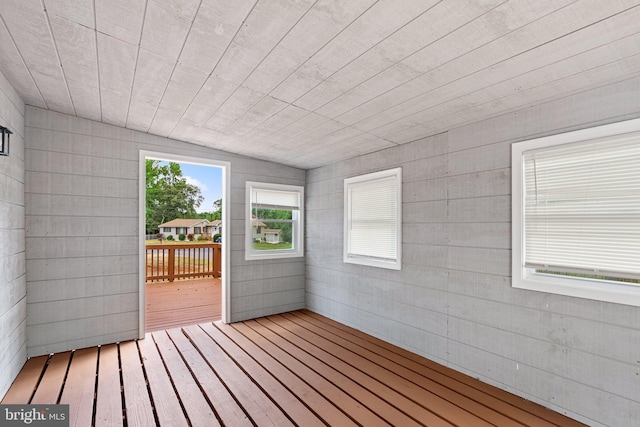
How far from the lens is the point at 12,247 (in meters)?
2.69

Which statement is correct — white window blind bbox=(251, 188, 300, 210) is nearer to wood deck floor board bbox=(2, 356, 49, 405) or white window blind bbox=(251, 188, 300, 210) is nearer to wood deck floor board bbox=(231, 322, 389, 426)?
wood deck floor board bbox=(231, 322, 389, 426)

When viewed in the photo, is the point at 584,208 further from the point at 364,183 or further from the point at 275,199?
the point at 275,199

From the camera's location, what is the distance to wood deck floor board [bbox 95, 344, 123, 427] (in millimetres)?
2166

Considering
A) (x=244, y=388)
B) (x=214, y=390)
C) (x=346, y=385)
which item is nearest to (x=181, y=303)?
(x=214, y=390)

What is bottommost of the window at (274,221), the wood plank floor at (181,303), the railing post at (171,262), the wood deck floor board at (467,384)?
the wood plank floor at (181,303)

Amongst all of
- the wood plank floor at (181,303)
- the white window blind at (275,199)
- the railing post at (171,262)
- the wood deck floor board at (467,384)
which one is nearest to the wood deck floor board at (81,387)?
the wood plank floor at (181,303)

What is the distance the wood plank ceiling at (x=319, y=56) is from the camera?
5.05 ft

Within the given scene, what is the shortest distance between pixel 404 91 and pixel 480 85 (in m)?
0.53

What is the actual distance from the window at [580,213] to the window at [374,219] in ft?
4.23

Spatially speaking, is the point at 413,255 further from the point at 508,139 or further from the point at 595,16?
the point at 595,16

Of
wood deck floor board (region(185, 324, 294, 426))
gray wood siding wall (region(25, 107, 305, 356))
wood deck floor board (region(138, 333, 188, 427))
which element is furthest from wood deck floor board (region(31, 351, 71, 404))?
wood deck floor board (region(185, 324, 294, 426))

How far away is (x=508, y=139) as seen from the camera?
260 centimetres

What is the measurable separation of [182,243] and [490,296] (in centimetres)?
679

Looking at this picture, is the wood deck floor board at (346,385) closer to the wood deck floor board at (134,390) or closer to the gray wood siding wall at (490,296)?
the gray wood siding wall at (490,296)
